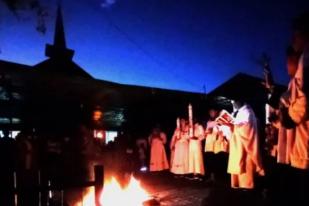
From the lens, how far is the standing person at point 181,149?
16.2 meters

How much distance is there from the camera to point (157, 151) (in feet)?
58.5

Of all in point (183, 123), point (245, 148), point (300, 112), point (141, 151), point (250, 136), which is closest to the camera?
point (300, 112)

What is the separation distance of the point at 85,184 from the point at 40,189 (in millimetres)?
791

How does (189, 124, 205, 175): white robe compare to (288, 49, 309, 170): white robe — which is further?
(189, 124, 205, 175): white robe

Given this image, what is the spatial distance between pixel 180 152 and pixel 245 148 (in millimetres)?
6244

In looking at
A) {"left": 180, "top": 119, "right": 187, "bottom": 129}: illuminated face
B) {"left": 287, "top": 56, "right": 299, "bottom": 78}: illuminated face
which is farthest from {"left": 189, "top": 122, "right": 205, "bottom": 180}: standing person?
{"left": 287, "top": 56, "right": 299, "bottom": 78}: illuminated face

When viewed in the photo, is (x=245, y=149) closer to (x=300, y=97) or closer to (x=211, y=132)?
(x=211, y=132)

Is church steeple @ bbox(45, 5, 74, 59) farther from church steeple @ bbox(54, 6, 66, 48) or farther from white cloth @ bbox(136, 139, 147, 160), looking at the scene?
white cloth @ bbox(136, 139, 147, 160)

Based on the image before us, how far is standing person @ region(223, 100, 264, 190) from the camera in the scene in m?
10.3

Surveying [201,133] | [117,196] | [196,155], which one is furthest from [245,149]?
[196,155]

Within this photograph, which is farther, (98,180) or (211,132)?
(211,132)

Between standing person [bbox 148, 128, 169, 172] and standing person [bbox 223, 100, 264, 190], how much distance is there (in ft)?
23.5

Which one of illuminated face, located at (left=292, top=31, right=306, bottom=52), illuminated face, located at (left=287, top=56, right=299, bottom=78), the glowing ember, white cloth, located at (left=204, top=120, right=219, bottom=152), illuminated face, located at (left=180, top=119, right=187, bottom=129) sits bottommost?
the glowing ember

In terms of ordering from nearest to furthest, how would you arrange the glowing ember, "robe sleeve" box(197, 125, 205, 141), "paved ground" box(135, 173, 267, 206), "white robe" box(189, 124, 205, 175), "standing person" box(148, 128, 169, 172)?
the glowing ember < "paved ground" box(135, 173, 267, 206) < "robe sleeve" box(197, 125, 205, 141) < "white robe" box(189, 124, 205, 175) < "standing person" box(148, 128, 169, 172)
